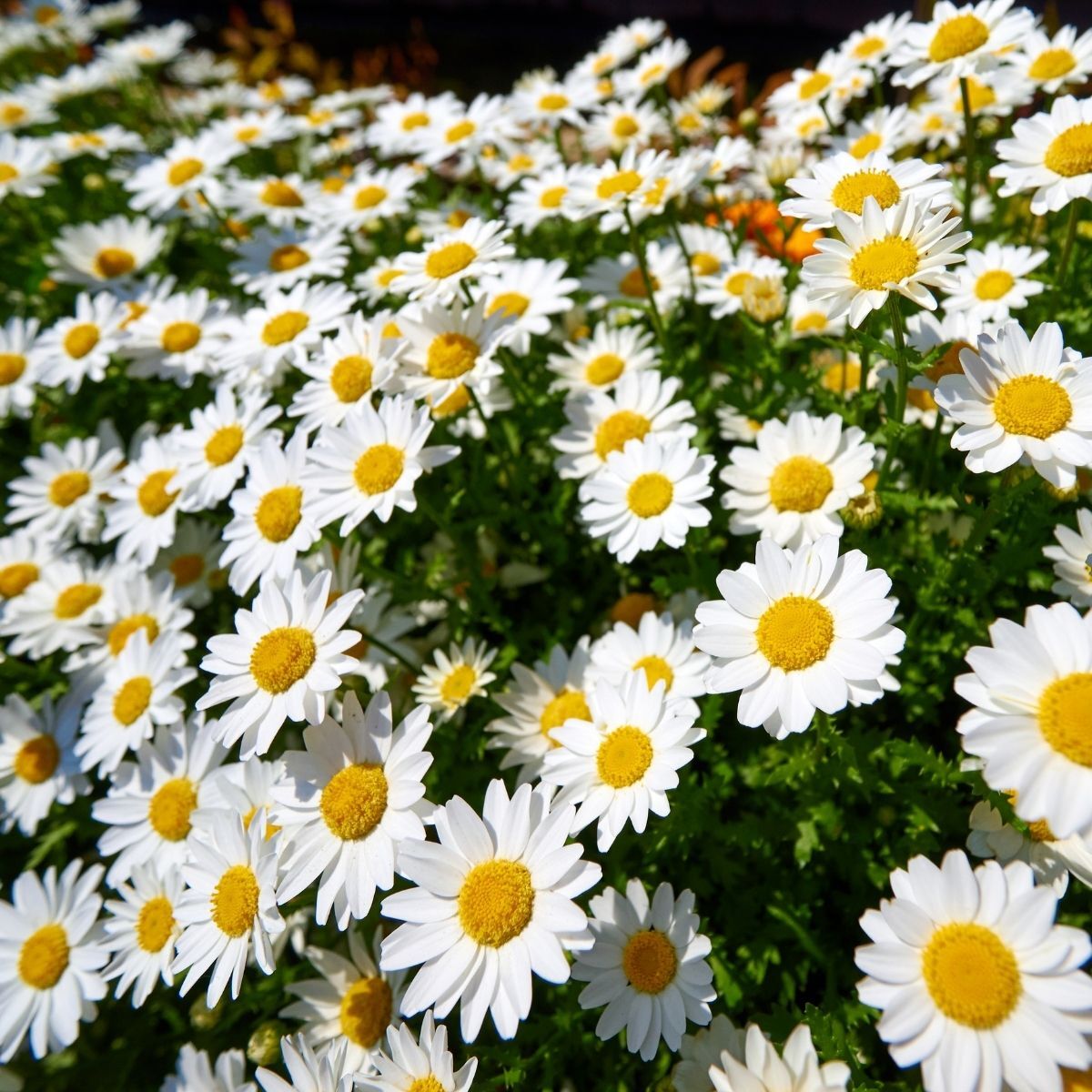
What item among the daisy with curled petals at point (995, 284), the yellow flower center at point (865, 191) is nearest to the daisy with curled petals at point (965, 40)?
the daisy with curled petals at point (995, 284)

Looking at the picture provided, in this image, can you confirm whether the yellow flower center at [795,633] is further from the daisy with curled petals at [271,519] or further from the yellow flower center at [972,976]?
the daisy with curled petals at [271,519]

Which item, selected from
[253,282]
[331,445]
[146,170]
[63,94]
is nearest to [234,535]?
[331,445]

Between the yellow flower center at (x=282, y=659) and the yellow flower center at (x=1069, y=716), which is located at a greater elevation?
the yellow flower center at (x=282, y=659)

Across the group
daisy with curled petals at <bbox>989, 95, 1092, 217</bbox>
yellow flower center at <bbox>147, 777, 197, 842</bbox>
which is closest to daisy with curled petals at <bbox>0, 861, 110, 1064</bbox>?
yellow flower center at <bbox>147, 777, 197, 842</bbox>

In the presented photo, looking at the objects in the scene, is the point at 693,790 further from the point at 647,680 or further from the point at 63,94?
the point at 63,94

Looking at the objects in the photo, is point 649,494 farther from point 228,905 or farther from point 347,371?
point 228,905

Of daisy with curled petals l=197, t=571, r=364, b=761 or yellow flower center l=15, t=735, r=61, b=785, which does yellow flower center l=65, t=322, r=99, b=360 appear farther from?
daisy with curled petals l=197, t=571, r=364, b=761
